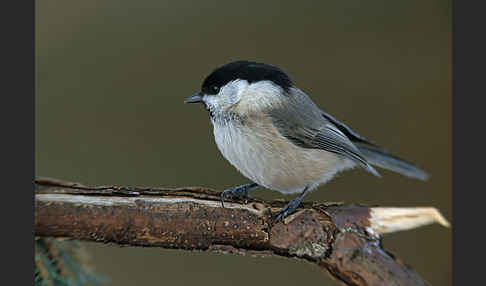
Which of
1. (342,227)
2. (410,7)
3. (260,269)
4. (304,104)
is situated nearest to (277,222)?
(342,227)

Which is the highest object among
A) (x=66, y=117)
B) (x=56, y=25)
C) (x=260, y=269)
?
(x=56, y=25)

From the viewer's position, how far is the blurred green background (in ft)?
3.64

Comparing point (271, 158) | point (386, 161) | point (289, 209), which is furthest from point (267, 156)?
point (386, 161)

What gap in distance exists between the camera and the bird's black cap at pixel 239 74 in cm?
99

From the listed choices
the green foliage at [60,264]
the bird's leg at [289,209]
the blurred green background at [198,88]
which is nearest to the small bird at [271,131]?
the bird's leg at [289,209]

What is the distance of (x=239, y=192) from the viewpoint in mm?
1169

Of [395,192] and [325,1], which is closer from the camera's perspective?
[325,1]

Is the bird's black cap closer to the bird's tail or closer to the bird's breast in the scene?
the bird's breast

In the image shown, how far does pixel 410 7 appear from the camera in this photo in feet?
4.50

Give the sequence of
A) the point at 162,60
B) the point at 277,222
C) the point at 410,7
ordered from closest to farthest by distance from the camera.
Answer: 1. the point at 277,222
2. the point at 162,60
3. the point at 410,7

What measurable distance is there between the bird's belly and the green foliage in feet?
1.41

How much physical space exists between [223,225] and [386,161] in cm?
62

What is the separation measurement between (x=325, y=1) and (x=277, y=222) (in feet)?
2.40

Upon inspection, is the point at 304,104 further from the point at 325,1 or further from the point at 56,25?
the point at 56,25
